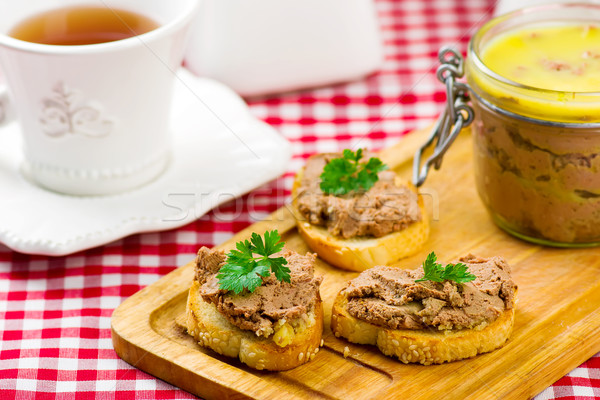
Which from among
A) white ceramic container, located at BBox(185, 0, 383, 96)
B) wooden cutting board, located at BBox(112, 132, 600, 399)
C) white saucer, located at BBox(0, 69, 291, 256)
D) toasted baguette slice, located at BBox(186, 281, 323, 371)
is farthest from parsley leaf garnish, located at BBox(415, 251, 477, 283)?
white ceramic container, located at BBox(185, 0, 383, 96)

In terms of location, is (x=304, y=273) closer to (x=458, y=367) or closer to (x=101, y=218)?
(x=458, y=367)

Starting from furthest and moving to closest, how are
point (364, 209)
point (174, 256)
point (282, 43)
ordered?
point (282, 43), point (174, 256), point (364, 209)

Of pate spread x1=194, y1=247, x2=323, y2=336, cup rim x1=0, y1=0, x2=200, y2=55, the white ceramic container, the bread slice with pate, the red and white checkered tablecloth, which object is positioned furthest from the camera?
the white ceramic container

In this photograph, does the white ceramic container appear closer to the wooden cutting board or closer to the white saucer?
the white saucer

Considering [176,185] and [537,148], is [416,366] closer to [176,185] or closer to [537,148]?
[537,148]

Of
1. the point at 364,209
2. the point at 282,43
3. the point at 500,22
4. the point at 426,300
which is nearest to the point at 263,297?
the point at 426,300
